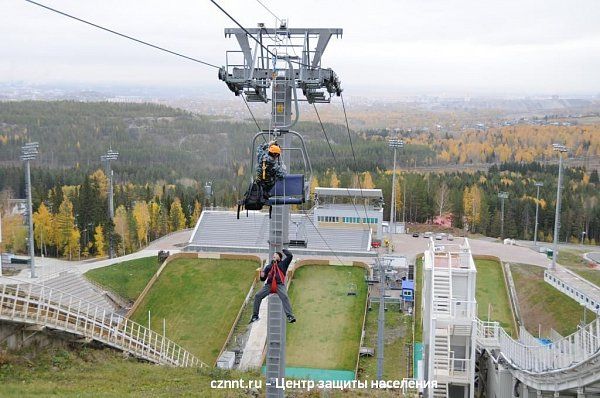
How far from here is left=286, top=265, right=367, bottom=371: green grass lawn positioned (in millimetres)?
22719

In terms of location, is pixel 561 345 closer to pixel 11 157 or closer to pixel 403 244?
pixel 403 244

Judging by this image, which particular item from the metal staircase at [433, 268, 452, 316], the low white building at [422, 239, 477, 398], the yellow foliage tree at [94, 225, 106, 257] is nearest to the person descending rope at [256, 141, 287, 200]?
the low white building at [422, 239, 477, 398]

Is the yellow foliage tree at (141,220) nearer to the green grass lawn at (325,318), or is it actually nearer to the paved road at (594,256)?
the green grass lawn at (325,318)

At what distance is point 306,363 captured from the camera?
73.4 feet

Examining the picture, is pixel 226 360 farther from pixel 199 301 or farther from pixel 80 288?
pixel 80 288

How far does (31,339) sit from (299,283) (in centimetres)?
1584

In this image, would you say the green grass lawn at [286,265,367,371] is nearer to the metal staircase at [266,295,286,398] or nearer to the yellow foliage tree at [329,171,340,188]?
the metal staircase at [266,295,286,398]

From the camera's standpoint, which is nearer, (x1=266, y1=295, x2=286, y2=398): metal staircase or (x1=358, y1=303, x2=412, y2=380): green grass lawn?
(x1=266, y1=295, x2=286, y2=398): metal staircase

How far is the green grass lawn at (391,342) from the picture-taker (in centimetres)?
2114

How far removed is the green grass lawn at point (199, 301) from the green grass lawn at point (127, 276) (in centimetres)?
127

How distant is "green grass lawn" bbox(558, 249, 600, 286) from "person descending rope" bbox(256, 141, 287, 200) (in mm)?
26391

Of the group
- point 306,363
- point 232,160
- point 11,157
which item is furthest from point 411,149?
point 306,363

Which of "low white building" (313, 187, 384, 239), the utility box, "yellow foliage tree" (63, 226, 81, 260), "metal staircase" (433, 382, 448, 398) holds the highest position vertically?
"low white building" (313, 187, 384, 239)

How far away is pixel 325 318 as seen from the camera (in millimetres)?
25641
